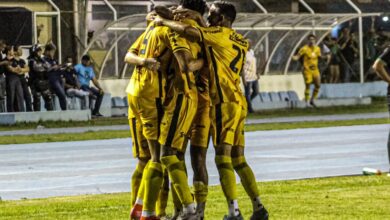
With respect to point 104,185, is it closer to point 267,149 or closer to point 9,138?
point 267,149

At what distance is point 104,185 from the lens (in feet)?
52.9

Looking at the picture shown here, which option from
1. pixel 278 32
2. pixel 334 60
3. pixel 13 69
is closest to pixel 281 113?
pixel 278 32

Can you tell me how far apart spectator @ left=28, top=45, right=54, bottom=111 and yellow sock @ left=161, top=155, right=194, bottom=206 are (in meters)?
20.1

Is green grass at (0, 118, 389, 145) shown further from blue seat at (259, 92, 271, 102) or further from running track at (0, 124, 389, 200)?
blue seat at (259, 92, 271, 102)

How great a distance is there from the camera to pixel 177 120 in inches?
437

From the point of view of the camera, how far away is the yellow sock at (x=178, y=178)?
1104cm

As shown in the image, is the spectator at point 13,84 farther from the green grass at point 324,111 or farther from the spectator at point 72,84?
the green grass at point 324,111

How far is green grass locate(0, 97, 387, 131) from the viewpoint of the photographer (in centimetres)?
3042

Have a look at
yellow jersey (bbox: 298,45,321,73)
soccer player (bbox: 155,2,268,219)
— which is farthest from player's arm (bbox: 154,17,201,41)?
yellow jersey (bbox: 298,45,321,73)

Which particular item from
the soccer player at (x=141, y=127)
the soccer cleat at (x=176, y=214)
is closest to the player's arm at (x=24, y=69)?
the soccer player at (x=141, y=127)

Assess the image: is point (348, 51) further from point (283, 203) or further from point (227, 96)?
point (227, 96)

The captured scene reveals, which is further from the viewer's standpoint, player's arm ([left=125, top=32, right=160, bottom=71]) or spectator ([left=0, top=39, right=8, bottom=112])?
spectator ([left=0, top=39, right=8, bottom=112])

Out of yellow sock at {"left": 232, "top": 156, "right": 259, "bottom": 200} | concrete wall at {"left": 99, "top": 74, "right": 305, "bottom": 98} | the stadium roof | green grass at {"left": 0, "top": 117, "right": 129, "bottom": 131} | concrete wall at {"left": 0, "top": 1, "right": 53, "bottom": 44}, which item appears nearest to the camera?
yellow sock at {"left": 232, "top": 156, "right": 259, "bottom": 200}

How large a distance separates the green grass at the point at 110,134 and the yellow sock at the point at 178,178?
14.1 m
